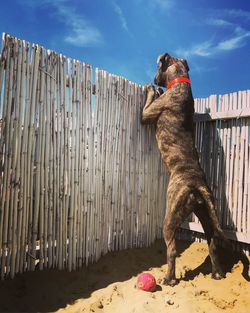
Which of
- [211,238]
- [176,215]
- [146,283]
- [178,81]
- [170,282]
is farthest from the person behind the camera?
[178,81]

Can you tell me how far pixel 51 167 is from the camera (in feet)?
14.7

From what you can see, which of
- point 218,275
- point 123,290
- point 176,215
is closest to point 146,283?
point 123,290

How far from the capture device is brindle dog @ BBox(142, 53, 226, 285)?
15.9 ft

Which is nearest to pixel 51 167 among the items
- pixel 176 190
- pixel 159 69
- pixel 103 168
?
pixel 103 168

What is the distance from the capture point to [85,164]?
4.88 meters

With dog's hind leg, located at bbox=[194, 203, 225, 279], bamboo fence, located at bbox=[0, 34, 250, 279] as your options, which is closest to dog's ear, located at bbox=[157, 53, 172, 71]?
bamboo fence, located at bbox=[0, 34, 250, 279]

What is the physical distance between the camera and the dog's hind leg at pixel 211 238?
4898 mm

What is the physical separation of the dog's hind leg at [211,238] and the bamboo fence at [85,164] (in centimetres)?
64

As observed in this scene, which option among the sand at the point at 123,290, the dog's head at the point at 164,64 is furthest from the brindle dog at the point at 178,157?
the sand at the point at 123,290

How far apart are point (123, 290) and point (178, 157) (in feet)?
6.39

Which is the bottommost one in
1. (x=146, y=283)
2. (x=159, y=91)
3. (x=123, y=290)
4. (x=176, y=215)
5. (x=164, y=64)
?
(x=123, y=290)

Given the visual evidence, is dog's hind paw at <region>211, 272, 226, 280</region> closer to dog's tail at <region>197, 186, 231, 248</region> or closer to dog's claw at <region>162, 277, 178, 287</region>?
dog's tail at <region>197, 186, 231, 248</region>

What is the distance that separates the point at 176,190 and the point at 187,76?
1.87 m

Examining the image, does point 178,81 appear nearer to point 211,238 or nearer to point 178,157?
point 178,157
